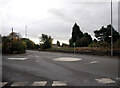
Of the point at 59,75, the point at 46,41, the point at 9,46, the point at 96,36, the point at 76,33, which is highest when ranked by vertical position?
the point at 76,33

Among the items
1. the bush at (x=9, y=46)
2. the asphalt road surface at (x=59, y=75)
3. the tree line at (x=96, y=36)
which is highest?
the tree line at (x=96, y=36)

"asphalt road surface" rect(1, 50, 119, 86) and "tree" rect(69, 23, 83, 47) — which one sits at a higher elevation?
"tree" rect(69, 23, 83, 47)

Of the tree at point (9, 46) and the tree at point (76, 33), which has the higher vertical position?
the tree at point (76, 33)

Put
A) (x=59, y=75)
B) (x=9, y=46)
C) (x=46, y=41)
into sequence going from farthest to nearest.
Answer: (x=46, y=41)
(x=9, y=46)
(x=59, y=75)

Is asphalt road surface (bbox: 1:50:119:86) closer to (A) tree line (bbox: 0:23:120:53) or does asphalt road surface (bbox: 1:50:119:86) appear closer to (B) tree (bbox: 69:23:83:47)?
(A) tree line (bbox: 0:23:120:53)

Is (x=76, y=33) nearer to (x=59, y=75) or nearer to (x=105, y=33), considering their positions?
(x=105, y=33)

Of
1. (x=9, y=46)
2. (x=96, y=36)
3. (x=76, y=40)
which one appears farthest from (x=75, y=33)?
(x=9, y=46)

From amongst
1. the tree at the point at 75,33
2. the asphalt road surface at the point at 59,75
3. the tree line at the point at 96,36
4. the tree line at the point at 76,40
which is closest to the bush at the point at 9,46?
the tree line at the point at 76,40

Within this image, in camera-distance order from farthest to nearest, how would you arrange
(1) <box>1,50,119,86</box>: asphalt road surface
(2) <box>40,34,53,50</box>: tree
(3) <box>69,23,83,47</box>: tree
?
(3) <box>69,23,83,47</box>: tree, (2) <box>40,34,53,50</box>: tree, (1) <box>1,50,119,86</box>: asphalt road surface

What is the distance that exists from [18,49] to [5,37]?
11.1 feet

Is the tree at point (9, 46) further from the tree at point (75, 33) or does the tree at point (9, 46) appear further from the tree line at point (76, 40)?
the tree at point (75, 33)

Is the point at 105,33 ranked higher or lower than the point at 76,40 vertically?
higher

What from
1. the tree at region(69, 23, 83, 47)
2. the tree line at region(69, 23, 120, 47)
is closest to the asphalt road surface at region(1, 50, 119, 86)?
the tree line at region(69, 23, 120, 47)

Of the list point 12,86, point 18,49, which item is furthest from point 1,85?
point 18,49
